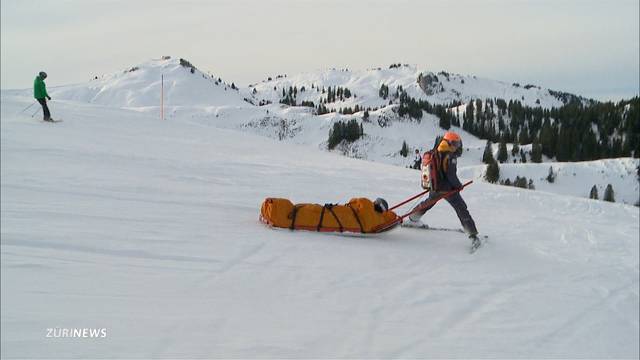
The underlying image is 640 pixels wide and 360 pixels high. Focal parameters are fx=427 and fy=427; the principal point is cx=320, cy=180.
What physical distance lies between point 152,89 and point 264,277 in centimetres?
14176

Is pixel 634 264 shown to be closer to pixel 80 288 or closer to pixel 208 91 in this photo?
pixel 80 288

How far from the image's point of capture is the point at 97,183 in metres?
8.91

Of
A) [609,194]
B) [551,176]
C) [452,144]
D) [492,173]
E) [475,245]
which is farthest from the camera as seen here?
[551,176]

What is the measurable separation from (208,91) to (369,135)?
59825 millimetres

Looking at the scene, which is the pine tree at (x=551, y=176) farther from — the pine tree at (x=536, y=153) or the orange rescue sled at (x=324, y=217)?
the orange rescue sled at (x=324, y=217)

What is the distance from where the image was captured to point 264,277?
18.2 ft

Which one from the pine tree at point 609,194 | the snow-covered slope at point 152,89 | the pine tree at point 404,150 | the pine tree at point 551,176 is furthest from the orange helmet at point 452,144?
the pine tree at point 404,150

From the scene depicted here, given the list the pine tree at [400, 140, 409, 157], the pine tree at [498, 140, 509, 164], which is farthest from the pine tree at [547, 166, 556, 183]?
the pine tree at [400, 140, 409, 157]

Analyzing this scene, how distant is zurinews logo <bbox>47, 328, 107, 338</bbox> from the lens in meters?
3.79

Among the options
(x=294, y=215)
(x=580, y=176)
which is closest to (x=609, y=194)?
(x=580, y=176)

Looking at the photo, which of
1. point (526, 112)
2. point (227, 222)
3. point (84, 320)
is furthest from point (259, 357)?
point (526, 112)

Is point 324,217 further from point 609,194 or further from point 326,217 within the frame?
point 609,194

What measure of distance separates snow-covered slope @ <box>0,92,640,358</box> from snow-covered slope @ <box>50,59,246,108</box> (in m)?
127

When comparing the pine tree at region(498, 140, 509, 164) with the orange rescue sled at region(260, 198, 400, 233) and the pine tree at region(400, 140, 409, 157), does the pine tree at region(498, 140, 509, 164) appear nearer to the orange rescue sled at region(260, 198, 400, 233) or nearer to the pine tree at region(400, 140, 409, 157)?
the pine tree at region(400, 140, 409, 157)
